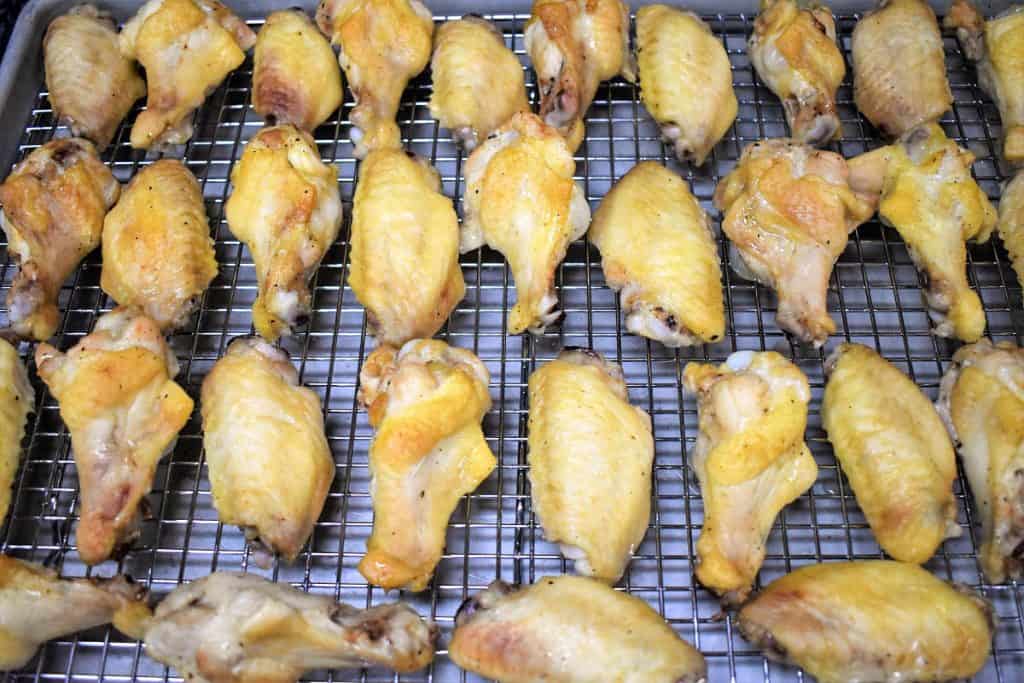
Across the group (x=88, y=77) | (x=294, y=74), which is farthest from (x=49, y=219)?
(x=294, y=74)

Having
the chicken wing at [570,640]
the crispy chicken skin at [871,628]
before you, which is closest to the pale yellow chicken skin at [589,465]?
the chicken wing at [570,640]

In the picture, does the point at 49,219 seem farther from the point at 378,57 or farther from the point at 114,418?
the point at 378,57

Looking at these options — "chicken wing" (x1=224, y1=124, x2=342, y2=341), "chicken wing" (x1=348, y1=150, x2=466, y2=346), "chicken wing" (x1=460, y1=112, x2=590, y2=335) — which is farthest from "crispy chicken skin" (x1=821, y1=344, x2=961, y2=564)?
"chicken wing" (x1=224, y1=124, x2=342, y2=341)

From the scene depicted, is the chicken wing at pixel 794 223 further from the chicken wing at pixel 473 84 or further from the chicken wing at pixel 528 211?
the chicken wing at pixel 473 84

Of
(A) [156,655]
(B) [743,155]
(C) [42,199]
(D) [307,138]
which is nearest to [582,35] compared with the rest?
(B) [743,155]

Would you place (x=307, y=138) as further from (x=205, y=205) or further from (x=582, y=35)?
(x=582, y=35)

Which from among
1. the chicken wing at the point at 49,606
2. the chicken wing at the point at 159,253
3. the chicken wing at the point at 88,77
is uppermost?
the chicken wing at the point at 88,77
